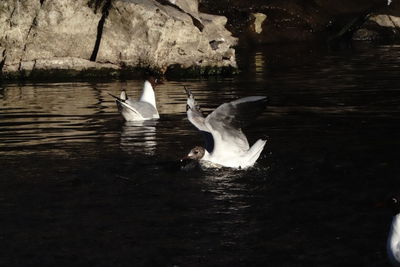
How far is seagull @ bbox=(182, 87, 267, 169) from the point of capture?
40.0 ft

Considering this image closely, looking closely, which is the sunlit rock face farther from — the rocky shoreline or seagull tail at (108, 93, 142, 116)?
seagull tail at (108, 93, 142, 116)

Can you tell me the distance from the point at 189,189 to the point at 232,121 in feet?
4.27

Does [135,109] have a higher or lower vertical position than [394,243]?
higher

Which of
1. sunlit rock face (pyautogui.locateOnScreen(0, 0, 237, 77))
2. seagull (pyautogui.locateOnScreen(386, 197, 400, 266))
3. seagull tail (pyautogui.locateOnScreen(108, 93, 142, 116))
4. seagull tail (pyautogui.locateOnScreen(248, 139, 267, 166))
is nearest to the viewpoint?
seagull (pyautogui.locateOnScreen(386, 197, 400, 266))

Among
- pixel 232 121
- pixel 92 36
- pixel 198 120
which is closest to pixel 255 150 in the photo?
pixel 232 121

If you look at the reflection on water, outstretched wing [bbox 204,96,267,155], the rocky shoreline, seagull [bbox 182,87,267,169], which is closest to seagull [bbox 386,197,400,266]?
outstretched wing [bbox 204,96,267,155]

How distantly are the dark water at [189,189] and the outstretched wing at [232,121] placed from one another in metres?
0.46

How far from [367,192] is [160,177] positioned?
323 centimetres

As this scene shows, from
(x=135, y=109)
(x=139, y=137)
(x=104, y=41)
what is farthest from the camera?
(x=104, y=41)

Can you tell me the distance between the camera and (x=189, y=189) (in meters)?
11.7

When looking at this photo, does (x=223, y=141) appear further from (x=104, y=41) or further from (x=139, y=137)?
(x=104, y=41)

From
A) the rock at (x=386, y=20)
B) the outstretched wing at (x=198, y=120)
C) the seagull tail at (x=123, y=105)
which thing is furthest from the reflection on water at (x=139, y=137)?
the rock at (x=386, y=20)

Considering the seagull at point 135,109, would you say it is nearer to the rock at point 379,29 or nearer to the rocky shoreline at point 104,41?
the rocky shoreline at point 104,41

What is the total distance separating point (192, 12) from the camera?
104 ft
